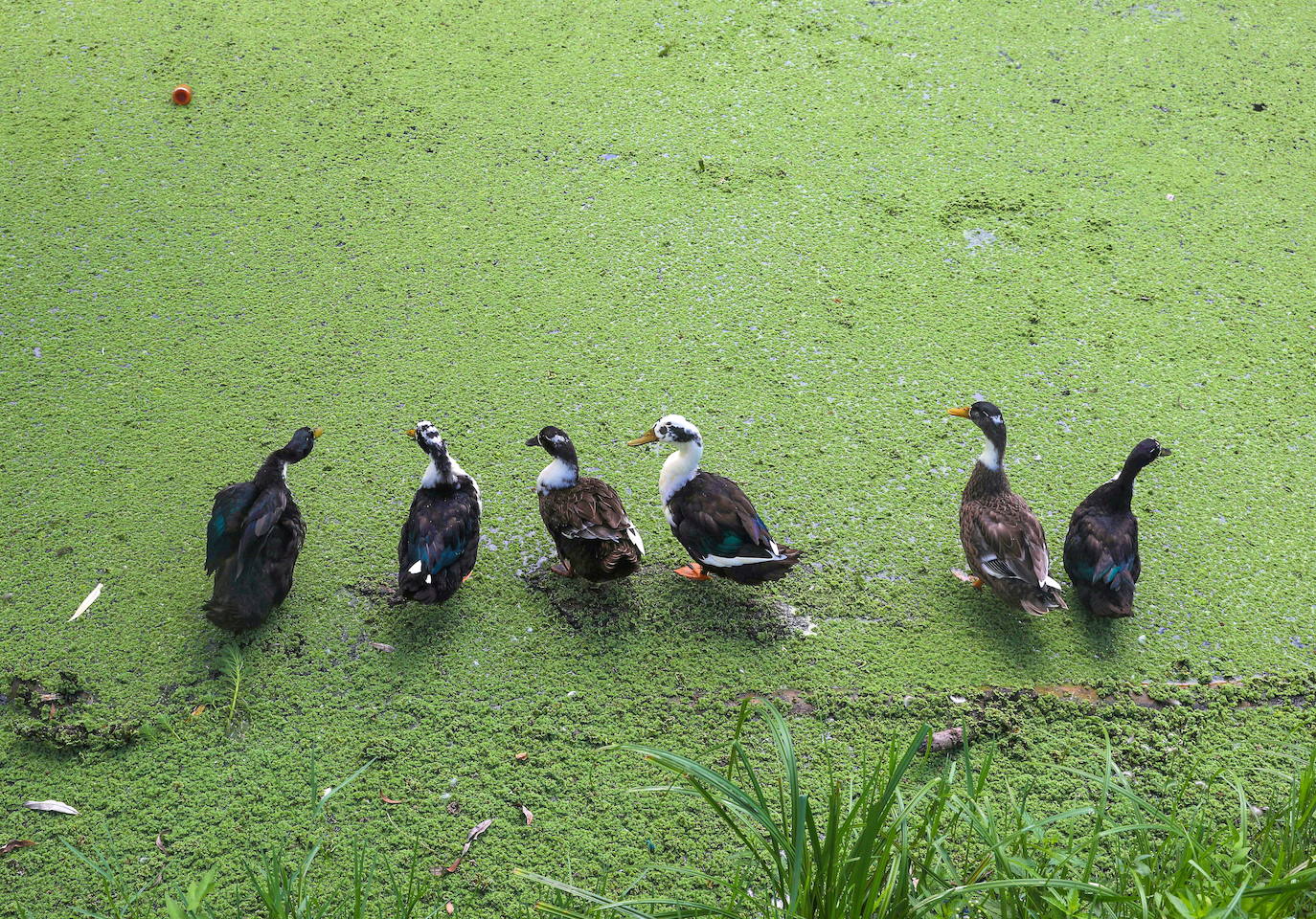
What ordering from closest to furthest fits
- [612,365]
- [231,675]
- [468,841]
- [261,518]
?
[468,841]
[231,675]
[261,518]
[612,365]

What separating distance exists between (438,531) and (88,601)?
897mm

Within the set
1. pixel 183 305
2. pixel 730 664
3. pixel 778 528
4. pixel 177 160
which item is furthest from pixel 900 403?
pixel 177 160

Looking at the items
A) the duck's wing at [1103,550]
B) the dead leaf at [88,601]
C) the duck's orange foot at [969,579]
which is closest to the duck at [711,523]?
the duck's orange foot at [969,579]

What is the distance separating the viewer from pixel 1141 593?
278cm

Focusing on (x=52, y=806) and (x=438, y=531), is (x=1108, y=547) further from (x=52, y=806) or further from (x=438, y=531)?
(x=52, y=806)

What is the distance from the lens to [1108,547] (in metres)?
2.64

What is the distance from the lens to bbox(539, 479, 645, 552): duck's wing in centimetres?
264

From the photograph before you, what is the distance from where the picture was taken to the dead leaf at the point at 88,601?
2629 mm

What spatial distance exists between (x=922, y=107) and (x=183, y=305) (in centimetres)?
287

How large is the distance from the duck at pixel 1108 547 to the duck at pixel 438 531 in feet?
5.03

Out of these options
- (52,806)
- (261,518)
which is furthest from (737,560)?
(52,806)

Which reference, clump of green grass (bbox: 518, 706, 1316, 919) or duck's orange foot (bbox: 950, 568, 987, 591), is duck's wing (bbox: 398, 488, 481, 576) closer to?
clump of green grass (bbox: 518, 706, 1316, 919)

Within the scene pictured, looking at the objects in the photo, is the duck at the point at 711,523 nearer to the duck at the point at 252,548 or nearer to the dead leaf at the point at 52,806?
the duck at the point at 252,548

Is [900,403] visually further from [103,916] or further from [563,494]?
[103,916]
